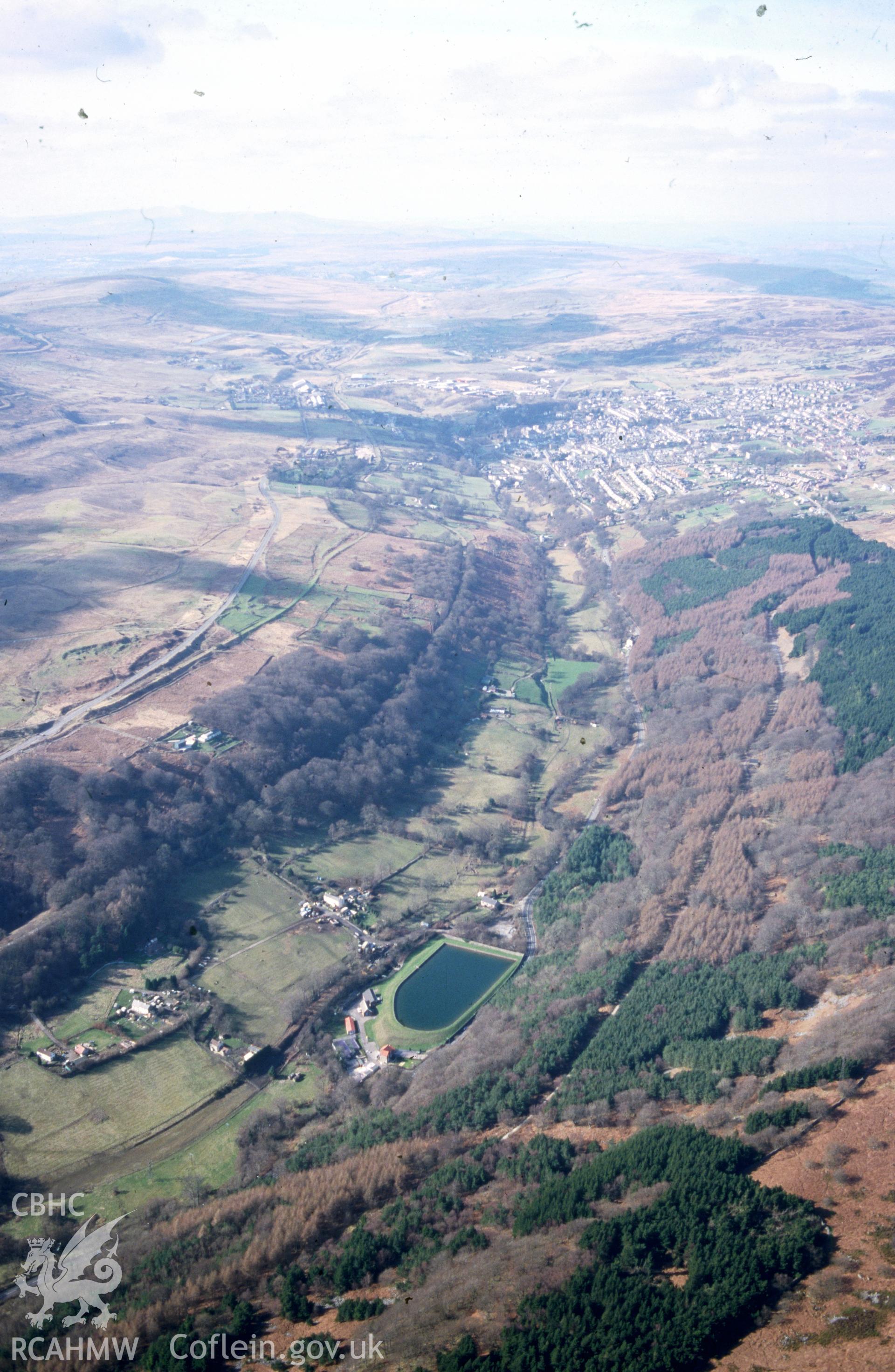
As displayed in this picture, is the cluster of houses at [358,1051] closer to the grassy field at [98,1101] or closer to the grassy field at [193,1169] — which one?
the grassy field at [193,1169]

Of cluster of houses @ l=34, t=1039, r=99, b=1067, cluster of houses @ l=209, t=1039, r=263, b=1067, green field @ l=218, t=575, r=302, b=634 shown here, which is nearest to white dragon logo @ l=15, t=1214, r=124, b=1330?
cluster of houses @ l=34, t=1039, r=99, b=1067

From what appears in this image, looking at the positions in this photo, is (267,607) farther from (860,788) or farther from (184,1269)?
(184,1269)

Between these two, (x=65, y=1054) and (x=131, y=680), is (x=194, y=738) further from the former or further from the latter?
(x=65, y=1054)

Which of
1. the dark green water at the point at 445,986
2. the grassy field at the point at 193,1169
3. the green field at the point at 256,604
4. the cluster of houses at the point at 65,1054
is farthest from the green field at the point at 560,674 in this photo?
the cluster of houses at the point at 65,1054

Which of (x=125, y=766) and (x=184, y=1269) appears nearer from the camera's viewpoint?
(x=184, y=1269)

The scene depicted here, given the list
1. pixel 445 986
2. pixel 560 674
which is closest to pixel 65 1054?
pixel 445 986

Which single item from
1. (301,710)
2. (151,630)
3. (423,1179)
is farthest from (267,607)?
(423,1179)

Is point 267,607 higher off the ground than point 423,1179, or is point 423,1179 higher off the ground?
point 267,607
